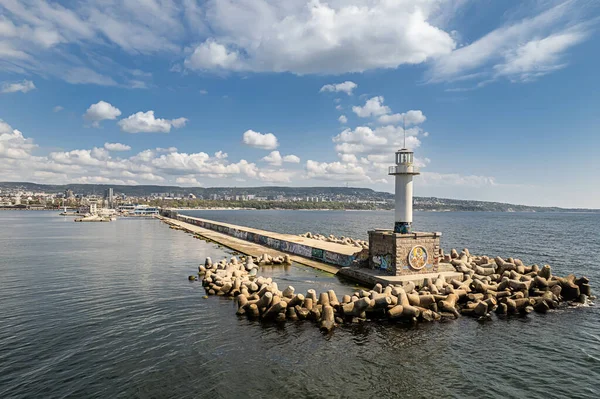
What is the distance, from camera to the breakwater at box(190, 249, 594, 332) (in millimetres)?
21062

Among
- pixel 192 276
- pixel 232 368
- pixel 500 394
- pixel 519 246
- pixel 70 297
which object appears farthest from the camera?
pixel 519 246

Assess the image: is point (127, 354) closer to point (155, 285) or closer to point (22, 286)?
point (155, 285)

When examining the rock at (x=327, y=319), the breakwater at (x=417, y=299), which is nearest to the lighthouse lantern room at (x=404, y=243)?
the breakwater at (x=417, y=299)

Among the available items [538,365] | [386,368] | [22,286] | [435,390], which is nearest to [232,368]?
[386,368]

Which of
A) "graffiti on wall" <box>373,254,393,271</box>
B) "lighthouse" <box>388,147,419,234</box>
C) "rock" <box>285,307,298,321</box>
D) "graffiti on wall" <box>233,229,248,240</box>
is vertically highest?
"lighthouse" <box>388,147,419,234</box>

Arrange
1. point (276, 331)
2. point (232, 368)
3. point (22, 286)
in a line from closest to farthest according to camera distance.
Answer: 1. point (232, 368)
2. point (276, 331)
3. point (22, 286)

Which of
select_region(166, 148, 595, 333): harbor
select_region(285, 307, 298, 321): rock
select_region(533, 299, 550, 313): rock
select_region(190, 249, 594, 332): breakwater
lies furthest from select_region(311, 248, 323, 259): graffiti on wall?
select_region(533, 299, 550, 313): rock

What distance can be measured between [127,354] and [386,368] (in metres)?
11.1

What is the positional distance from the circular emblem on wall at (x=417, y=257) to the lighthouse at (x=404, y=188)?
5.43 feet

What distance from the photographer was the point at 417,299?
22484 millimetres

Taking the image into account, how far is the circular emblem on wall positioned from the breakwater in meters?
2.37

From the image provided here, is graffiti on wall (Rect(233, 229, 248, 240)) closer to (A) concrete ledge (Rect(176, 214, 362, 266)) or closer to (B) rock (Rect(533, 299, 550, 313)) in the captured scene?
(A) concrete ledge (Rect(176, 214, 362, 266))

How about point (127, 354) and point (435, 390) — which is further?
point (127, 354)

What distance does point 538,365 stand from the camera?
1609cm
